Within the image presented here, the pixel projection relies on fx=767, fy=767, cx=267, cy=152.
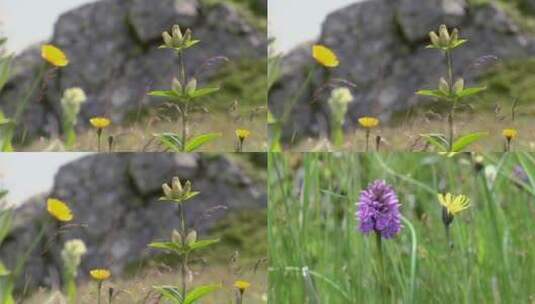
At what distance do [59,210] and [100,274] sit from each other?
216 millimetres

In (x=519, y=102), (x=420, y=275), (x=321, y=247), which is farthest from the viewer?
(x=519, y=102)

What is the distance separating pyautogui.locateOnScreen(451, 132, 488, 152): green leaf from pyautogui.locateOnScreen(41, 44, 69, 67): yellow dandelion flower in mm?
1115

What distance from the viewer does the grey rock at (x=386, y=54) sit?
2102 mm

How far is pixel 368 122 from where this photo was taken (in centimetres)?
210

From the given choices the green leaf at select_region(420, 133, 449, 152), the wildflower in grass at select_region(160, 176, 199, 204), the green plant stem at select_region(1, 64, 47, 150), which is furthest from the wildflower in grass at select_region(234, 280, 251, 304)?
the green plant stem at select_region(1, 64, 47, 150)

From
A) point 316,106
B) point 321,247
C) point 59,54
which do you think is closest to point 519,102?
point 316,106

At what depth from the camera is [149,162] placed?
2.19 m

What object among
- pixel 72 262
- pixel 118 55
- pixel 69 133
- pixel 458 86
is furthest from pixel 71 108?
pixel 458 86

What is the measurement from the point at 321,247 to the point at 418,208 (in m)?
0.41

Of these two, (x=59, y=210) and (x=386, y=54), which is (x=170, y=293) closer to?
(x=59, y=210)

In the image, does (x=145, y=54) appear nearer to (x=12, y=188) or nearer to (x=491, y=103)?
(x=12, y=188)

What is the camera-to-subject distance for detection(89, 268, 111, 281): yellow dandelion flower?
2137mm

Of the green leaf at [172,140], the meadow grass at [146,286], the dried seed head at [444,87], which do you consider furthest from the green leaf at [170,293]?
the dried seed head at [444,87]

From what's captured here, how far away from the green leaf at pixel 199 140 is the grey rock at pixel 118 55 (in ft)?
0.48
